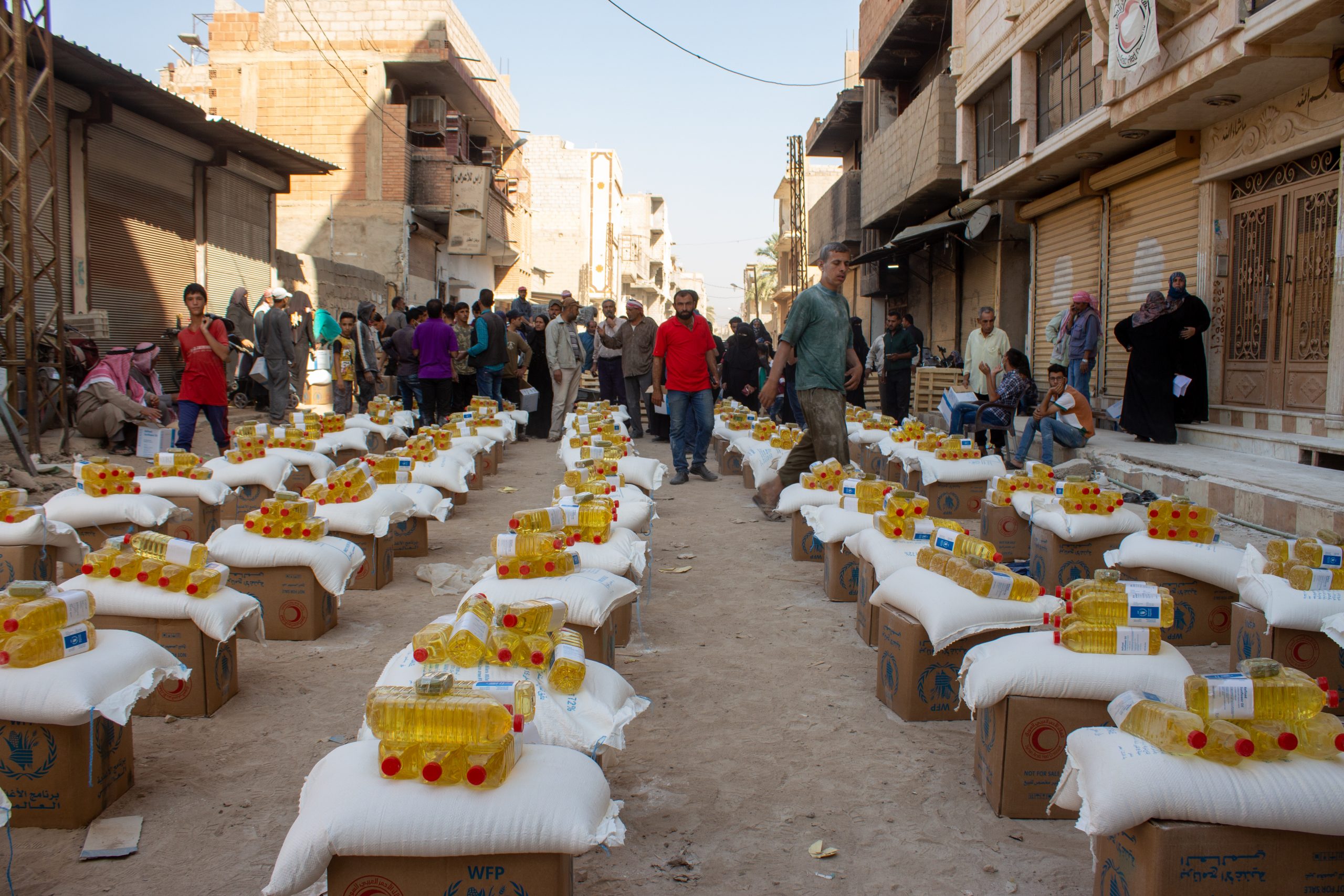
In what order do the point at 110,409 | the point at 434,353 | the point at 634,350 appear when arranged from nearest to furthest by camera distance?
the point at 110,409
the point at 434,353
the point at 634,350

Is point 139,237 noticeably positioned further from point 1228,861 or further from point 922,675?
point 1228,861

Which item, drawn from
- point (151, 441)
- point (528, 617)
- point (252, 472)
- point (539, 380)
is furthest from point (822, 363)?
point (539, 380)

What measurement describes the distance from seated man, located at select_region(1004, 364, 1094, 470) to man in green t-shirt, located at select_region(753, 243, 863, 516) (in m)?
2.92

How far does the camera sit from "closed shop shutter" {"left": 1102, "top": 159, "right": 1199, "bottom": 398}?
10375 mm

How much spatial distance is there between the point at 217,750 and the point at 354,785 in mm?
1517

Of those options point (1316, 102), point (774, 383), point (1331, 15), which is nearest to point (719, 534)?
point (774, 383)

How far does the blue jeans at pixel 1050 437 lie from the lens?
8594 mm

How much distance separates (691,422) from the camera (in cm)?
963

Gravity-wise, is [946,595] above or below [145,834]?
above

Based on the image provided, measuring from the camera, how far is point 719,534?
23.4 feet

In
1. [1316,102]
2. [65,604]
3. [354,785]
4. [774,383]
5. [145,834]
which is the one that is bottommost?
[145,834]

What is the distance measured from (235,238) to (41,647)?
15.3 meters

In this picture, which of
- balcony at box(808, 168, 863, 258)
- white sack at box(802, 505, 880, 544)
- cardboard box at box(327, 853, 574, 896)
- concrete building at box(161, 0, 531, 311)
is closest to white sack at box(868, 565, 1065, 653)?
white sack at box(802, 505, 880, 544)

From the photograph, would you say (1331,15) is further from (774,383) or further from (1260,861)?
(1260,861)
